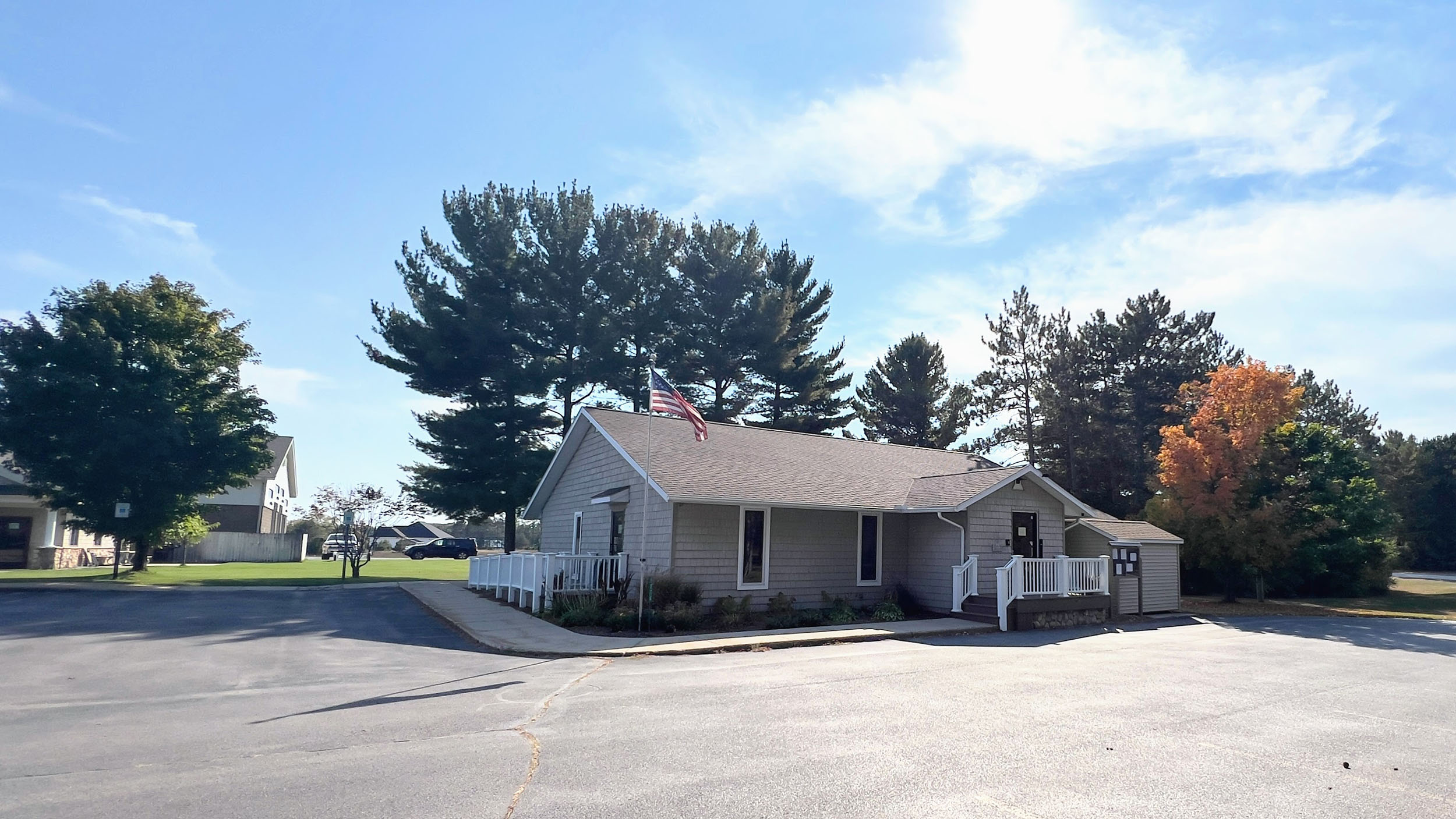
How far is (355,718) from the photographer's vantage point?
816 cm

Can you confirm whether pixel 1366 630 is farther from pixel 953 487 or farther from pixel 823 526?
pixel 823 526

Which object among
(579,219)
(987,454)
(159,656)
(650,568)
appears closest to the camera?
(159,656)

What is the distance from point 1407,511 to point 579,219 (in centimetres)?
5565

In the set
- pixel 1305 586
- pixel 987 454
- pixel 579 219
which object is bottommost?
pixel 1305 586

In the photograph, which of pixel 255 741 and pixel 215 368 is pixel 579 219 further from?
pixel 255 741

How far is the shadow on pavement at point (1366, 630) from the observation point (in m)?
16.6

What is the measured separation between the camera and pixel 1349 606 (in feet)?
90.7

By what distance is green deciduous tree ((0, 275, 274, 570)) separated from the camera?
26922 mm

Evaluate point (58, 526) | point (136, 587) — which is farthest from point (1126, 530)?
point (58, 526)

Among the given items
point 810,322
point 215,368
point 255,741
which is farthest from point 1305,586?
point 215,368

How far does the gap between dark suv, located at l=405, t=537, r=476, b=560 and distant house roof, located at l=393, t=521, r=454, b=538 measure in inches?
1040

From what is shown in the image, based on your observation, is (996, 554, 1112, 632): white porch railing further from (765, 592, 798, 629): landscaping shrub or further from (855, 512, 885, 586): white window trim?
(765, 592, 798, 629): landscaping shrub

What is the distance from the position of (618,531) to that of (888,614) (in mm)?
6607

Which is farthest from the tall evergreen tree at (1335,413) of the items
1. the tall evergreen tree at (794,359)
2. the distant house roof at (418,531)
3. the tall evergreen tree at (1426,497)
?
the distant house roof at (418,531)
